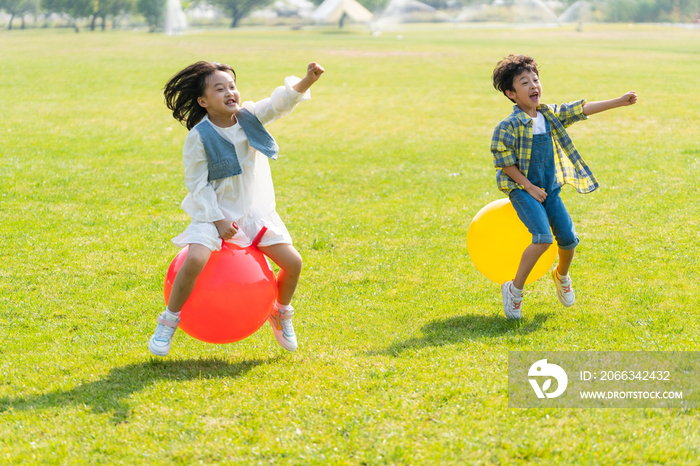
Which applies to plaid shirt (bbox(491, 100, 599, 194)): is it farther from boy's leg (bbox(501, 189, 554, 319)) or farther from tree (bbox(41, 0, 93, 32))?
tree (bbox(41, 0, 93, 32))

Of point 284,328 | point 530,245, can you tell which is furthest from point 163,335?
point 530,245

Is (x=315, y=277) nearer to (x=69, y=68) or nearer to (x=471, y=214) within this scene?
(x=471, y=214)

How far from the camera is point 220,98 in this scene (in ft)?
14.2

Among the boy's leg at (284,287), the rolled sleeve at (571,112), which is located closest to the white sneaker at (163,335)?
the boy's leg at (284,287)

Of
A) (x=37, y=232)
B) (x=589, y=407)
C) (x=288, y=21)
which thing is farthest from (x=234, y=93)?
(x=288, y=21)

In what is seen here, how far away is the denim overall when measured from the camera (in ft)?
16.4

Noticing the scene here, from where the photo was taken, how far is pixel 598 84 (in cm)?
2230

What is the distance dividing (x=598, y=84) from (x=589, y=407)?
67.6ft

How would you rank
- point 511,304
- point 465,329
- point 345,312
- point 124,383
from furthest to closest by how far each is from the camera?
point 345,312 → point 511,304 → point 465,329 → point 124,383

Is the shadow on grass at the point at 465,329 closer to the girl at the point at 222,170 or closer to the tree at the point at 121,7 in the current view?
the girl at the point at 222,170

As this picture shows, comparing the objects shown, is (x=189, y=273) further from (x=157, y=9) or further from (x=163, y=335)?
(x=157, y=9)

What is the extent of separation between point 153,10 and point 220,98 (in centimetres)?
8285

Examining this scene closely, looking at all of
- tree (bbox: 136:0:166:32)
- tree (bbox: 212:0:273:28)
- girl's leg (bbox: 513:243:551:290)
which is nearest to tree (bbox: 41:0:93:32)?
tree (bbox: 136:0:166:32)

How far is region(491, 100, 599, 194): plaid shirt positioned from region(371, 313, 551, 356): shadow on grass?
38.7 inches
